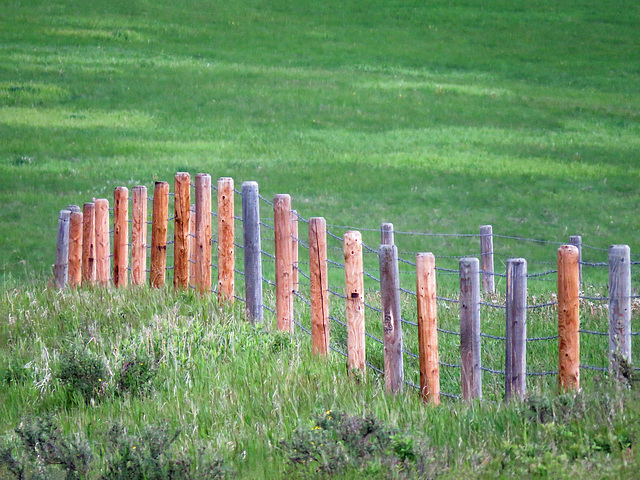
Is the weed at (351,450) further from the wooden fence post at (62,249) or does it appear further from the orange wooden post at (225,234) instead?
the wooden fence post at (62,249)

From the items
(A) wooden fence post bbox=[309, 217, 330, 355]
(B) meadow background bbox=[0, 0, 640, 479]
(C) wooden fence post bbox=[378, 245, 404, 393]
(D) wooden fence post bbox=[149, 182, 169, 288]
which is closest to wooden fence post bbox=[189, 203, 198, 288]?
(D) wooden fence post bbox=[149, 182, 169, 288]

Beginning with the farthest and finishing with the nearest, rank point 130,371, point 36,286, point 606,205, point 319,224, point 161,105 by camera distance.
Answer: point 161,105 < point 606,205 < point 36,286 < point 319,224 < point 130,371

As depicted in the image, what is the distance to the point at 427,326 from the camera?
5445 mm

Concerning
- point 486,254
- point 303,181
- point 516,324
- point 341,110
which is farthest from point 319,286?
point 341,110

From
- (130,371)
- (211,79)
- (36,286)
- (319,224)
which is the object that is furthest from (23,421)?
(211,79)

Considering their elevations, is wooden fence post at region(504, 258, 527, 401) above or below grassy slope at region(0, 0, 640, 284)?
below

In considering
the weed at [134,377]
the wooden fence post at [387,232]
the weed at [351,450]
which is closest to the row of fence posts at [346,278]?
the weed at [351,450]

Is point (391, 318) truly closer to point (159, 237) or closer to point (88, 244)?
point (159, 237)

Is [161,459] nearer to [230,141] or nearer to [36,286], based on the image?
[36,286]

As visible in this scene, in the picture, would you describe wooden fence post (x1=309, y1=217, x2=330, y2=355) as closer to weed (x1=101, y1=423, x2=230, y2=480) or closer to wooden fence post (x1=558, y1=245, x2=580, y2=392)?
wooden fence post (x1=558, y1=245, x2=580, y2=392)

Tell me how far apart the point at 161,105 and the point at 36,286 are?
534 inches

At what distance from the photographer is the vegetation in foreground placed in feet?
13.1

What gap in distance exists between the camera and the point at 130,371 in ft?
18.7

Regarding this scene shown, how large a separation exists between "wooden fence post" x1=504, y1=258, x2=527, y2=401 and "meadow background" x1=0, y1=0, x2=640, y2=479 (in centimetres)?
18
